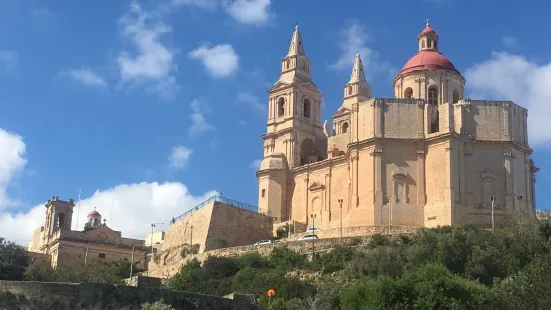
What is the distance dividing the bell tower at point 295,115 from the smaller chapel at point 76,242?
580 inches

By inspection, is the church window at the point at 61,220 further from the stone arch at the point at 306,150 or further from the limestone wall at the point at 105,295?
the limestone wall at the point at 105,295

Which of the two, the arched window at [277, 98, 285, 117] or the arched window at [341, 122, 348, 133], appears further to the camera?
the arched window at [341, 122, 348, 133]

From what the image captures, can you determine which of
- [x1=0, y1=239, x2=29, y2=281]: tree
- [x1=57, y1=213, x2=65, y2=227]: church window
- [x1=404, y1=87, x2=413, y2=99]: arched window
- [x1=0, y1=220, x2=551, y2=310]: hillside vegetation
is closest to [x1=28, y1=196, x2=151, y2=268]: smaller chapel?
[x1=57, y1=213, x2=65, y2=227]: church window

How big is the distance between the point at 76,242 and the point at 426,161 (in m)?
30.2

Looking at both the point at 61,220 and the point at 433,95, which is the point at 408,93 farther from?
the point at 61,220

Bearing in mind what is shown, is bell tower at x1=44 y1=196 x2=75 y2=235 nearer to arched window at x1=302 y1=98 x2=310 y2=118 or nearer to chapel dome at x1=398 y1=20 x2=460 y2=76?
arched window at x1=302 y1=98 x2=310 y2=118

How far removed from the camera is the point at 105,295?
29.4 metres

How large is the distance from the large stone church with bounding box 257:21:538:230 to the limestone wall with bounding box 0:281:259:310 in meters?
29.8

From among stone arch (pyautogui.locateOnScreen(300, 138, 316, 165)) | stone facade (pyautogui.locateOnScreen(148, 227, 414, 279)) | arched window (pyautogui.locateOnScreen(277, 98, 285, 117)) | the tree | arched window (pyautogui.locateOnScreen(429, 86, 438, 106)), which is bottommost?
the tree

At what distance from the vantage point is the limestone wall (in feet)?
94.0

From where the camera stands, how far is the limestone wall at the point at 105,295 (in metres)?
28.6

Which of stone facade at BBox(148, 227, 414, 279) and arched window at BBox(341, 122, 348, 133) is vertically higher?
arched window at BBox(341, 122, 348, 133)

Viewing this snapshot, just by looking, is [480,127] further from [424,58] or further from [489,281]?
[489,281]

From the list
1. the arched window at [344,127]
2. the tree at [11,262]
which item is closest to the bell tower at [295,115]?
the arched window at [344,127]
